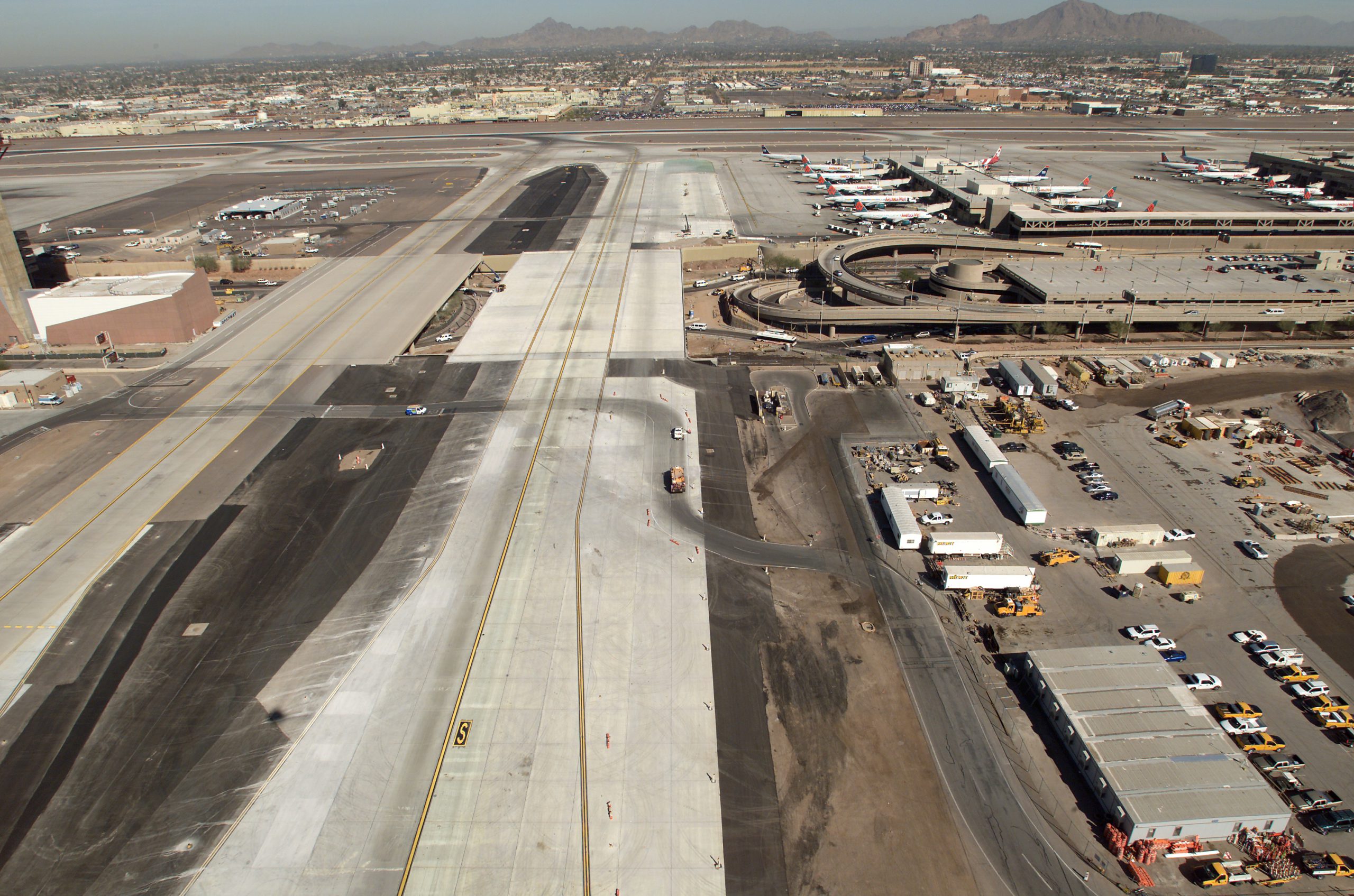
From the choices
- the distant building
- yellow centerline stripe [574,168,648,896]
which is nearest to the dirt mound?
yellow centerline stripe [574,168,648,896]

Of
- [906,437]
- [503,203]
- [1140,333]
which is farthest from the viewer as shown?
[503,203]

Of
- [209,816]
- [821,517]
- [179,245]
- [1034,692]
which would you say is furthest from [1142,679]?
[179,245]

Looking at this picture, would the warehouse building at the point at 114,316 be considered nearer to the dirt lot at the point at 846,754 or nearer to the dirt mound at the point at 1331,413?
the dirt lot at the point at 846,754

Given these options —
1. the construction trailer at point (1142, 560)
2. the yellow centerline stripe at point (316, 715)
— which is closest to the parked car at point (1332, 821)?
A: the construction trailer at point (1142, 560)

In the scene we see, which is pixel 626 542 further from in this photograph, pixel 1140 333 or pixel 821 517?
pixel 1140 333

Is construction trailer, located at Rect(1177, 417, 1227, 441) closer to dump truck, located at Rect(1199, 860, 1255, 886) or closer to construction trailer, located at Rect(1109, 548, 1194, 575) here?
construction trailer, located at Rect(1109, 548, 1194, 575)
